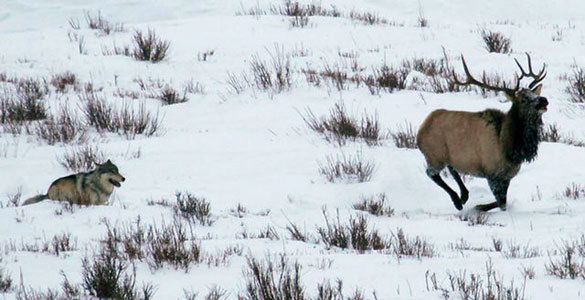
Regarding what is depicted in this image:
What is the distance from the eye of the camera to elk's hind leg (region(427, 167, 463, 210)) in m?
6.70

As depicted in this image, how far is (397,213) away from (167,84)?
5.00 metres

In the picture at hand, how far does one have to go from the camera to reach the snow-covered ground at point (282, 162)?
4418 mm

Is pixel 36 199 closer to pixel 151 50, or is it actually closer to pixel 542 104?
pixel 542 104

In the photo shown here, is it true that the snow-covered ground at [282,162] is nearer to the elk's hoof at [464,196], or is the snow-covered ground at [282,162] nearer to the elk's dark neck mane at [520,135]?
the elk's hoof at [464,196]

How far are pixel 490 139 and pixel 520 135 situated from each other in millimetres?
232

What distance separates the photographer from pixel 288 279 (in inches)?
145

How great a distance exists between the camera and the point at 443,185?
679cm

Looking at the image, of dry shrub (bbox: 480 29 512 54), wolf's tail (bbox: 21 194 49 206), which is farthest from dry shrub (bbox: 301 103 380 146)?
dry shrub (bbox: 480 29 512 54)

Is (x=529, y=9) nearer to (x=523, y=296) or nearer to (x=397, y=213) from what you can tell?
(x=397, y=213)

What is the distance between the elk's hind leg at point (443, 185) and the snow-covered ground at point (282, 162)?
91 millimetres

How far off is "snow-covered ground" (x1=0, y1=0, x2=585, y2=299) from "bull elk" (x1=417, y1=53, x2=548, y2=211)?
0.32 meters

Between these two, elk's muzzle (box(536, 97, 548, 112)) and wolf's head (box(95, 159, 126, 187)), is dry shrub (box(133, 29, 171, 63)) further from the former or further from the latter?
elk's muzzle (box(536, 97, 548, 112))

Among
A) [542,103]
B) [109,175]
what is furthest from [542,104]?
[109,175]

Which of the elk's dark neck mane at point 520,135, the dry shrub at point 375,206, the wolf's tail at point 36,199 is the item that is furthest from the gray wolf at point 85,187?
the elk's dark neck mane at point 520,135
